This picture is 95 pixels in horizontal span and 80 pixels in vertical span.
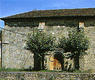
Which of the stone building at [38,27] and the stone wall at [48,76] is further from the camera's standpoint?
the stone building at [38,27]

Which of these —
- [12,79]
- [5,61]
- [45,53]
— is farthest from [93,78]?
[5,61]

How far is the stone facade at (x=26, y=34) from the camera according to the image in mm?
19906

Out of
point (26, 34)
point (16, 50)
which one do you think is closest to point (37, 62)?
point (16, 50)

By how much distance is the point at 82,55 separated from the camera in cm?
1858

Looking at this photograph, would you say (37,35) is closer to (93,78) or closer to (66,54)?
(66,54)

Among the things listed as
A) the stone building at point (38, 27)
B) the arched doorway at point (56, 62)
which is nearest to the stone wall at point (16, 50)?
the stone building at point (38, 27)

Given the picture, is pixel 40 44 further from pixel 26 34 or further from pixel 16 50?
pixel 16 50

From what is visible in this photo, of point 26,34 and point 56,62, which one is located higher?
point 26,34

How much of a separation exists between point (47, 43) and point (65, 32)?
3218mm

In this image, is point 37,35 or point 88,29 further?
point 88,29

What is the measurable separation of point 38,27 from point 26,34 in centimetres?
175

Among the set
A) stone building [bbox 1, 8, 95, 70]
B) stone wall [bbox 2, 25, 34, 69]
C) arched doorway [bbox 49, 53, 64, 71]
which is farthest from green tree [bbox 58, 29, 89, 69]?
stone wall [bbox 2, 25, 34, 69]

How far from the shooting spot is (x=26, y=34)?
2141cm

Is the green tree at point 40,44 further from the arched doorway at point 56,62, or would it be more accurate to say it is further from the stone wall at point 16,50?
the stone wall at point 16,50
